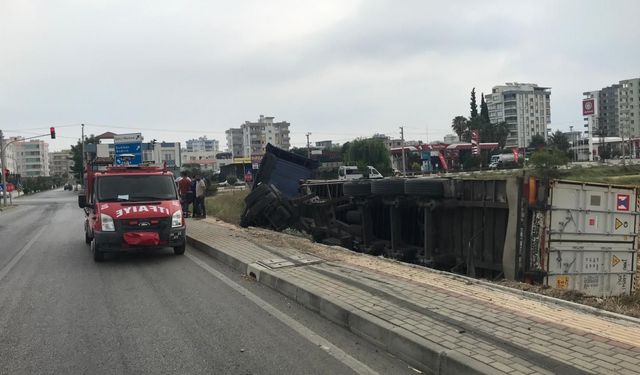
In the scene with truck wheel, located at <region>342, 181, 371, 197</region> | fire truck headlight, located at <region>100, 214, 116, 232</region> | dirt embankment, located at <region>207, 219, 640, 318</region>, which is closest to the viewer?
dirt embankment, located at <region>207, 219, 640, 318</region>

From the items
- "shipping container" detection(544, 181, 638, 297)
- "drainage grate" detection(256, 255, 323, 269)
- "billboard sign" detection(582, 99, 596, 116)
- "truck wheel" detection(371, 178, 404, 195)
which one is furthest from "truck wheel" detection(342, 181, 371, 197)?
"billboard sign" detection(582, 99, 596, 116)

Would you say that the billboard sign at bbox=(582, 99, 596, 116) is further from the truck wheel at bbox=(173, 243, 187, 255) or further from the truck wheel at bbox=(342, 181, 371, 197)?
the truck wheel at bbox=(173, 243, 187, 255)

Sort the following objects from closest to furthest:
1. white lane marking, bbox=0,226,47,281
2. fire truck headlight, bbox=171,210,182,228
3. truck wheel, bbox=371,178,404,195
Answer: white lane marking, bbox=0,226,47,281, fire truck headlight, bbox=171,210,182,228, truck wheel, bbox=371,178,404,195

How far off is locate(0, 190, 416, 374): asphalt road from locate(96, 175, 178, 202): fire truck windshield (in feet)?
6.04

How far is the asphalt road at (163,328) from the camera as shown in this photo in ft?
15.8

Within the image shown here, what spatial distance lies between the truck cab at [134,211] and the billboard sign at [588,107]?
104056 mm

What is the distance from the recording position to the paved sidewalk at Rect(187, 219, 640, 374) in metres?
4.30

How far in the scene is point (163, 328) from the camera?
5945 mm

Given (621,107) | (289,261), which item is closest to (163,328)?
(289,261)

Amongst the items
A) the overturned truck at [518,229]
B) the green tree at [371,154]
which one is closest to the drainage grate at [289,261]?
the overturned truck at [518,229]

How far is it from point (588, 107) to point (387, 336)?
357ft

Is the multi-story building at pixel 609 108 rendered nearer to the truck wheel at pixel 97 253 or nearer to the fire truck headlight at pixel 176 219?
the fire truck headlight at pixel 176 219

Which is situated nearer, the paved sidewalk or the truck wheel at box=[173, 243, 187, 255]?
the paved sidewalk

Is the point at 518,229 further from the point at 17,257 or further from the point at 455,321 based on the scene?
the point at 17,257
